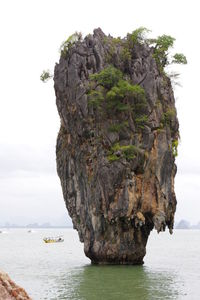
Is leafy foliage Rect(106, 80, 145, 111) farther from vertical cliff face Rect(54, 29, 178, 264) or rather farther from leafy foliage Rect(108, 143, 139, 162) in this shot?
leafy foliage Rect(108, 143, 139, 162)

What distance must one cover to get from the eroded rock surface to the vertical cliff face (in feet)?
86.5

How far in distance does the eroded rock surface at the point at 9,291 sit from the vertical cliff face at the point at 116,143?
26362 millimetres

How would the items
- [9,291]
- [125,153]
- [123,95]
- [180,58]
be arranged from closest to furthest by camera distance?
1. [9,291]
2. [125,153]
3. [123,95]
4. [180,58]

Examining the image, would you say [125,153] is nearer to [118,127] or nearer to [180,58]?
[118,127]

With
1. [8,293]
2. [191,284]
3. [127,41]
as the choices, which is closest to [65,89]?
[127,41]

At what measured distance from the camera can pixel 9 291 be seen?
32.4 ft

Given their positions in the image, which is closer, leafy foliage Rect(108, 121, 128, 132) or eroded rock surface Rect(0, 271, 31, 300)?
eroded rock surface Rect(0, 271, 31, 300)

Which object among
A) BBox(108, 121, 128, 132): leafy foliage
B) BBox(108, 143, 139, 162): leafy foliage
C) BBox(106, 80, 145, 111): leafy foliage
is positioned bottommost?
BBox(108, 143, 139, 162): leafy foliage

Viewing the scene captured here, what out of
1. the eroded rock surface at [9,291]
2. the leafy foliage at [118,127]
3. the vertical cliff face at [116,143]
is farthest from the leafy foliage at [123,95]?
the eroded rock surface at [9,291]

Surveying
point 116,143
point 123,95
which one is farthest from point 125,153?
point 123,95

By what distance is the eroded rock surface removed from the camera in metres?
9.74

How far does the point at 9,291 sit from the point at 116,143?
28.5 meters

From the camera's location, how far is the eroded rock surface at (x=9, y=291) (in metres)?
9.74

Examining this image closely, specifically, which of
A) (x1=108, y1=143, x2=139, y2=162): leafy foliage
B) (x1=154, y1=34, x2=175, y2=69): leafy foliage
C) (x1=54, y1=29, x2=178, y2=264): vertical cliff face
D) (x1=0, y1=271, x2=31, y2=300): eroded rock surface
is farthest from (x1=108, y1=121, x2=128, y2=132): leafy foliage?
(x1=0, y1=271, x2=31, y2=300): eroded rock surface
